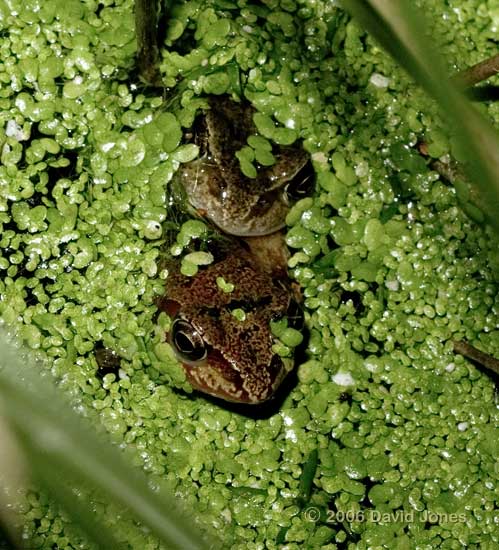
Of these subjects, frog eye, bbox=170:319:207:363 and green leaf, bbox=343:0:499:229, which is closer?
green leaf, bbox=343:0:499:229

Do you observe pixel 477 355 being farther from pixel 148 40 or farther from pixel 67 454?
pixel 67 454

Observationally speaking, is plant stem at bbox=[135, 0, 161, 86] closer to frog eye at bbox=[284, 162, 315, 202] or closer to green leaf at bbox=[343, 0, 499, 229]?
frog eye at bbox=[284, 162, 315, 202]

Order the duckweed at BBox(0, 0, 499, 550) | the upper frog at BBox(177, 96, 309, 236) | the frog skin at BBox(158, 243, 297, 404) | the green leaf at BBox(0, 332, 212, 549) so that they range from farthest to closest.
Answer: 1. the upper frog at BBox(177, 96, 309, 236)
2. the duckweed at BBox(0, 0, 499, 550)
3. the frog skin at BBox(158, 243, 297, 404)
4. the green leaf at BBox(0, 332, 212, 549)

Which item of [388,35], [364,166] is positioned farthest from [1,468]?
[364,166]

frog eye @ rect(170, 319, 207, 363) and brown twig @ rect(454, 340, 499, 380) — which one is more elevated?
frog eye @ rect(170, 319, 207, 363)

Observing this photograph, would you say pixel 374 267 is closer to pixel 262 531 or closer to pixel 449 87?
pixel 262 531

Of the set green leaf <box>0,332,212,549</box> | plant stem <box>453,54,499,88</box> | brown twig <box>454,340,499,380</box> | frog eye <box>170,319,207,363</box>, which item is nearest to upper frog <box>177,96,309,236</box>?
frog eye <box>170,319,207,363</box>

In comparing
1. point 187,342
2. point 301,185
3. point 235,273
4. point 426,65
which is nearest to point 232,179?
point 301,185
